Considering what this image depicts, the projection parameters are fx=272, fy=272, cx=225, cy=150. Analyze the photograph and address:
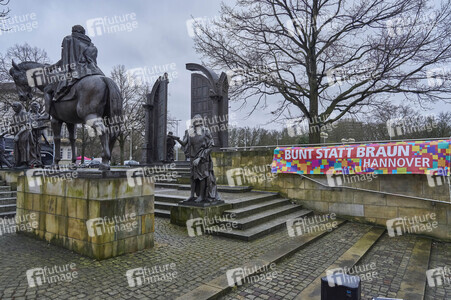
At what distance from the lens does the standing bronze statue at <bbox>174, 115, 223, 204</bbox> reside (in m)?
7.20

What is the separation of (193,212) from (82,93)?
3.78 meters

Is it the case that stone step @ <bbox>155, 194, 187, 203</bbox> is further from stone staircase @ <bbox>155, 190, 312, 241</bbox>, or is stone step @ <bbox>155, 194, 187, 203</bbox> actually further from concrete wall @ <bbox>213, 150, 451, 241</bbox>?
concrete wall @ <bbox>213, 150, 451, 241</bbox>

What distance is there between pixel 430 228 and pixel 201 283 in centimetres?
693

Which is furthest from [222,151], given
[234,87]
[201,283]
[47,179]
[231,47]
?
[201,283]

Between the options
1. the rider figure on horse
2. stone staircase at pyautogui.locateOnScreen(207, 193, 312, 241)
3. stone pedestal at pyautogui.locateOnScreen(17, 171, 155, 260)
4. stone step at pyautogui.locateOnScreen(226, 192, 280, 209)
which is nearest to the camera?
stone pedestal at pyautogui.locateOnScreen(17, 171, 155, 260)

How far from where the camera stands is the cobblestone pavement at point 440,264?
4.16 meters

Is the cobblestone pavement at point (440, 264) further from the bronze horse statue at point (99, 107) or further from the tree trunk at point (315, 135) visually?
the tree trunk at point (315, 135)

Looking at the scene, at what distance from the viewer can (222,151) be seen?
12391mm

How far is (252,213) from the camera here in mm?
7863

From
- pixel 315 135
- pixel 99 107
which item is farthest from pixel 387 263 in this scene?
pixel 315 135

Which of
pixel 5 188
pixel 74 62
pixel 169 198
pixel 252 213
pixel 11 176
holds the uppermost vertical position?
pixel 74 62

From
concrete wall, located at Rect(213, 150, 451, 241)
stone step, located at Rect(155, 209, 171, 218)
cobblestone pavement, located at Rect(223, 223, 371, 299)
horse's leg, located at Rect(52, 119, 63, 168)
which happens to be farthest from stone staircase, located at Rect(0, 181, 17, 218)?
concrete wall, located at Rect(213, 150, 451, 241)

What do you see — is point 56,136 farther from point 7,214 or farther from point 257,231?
point 257,231

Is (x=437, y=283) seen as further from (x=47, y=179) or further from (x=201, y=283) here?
(x=47, y=179)
